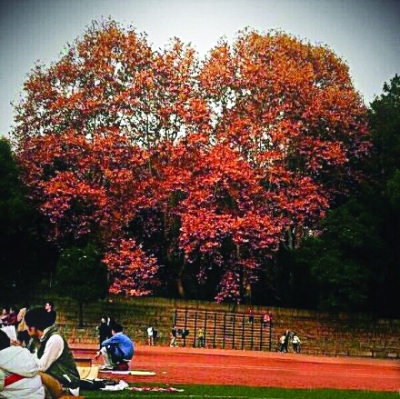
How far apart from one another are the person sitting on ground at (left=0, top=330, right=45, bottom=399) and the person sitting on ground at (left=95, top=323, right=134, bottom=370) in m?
6.79

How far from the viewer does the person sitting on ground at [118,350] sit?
48.7 feet

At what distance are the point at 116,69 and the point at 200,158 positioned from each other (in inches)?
190

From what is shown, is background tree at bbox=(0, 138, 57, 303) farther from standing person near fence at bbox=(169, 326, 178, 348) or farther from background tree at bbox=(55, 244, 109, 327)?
standing person near fence at bbox=(169, 326, 178, 348)

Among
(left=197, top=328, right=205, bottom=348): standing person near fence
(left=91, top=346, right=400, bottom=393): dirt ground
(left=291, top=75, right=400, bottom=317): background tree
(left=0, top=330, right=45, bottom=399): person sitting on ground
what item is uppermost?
(left=291, top=75, right=400, bottom=317): background tree

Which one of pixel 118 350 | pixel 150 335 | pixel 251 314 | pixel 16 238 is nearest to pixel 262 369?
pixel 118 350

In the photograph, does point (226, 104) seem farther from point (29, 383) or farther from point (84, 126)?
point (29, 383)

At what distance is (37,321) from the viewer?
9.31 meters

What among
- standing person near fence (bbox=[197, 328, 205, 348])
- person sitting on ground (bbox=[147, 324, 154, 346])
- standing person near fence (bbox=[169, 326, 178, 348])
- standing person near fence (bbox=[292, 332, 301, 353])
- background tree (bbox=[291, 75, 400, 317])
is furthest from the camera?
background tree (bbox=[291, 75, 400, 317])

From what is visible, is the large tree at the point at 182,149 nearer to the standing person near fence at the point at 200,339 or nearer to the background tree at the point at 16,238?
the background tree at the point at 16,238

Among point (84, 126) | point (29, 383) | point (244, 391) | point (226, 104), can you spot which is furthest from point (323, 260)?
point (29, 383)

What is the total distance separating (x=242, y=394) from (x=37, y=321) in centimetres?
544

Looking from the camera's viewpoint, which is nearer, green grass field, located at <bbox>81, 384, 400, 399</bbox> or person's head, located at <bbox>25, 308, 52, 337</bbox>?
person's head, located at <bbox>25, 308, 52, 337</bbox>

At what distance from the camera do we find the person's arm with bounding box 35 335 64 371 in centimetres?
905

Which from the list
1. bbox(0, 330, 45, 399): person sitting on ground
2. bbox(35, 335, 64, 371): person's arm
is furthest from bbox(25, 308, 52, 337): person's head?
bbox(0, 330, 45, 399): person sitting on ground
